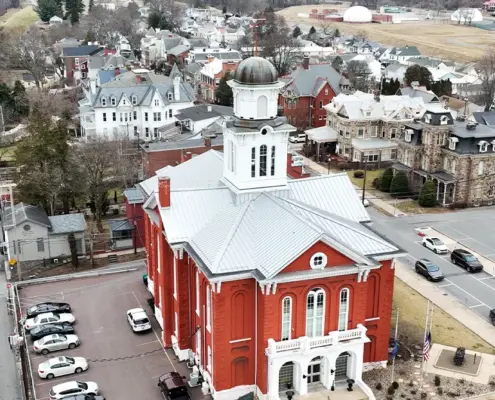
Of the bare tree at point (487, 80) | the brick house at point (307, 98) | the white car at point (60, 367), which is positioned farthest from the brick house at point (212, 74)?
the white car at point (60, 367)

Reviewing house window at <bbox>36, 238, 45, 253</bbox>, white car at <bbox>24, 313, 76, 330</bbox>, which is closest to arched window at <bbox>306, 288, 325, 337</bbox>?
white car at <bbox>24, 313, 76, 330</bbox>

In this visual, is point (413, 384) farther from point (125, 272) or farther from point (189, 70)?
point (189, 70)

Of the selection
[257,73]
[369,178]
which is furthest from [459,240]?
[257,73]

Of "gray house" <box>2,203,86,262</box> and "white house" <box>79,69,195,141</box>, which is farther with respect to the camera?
"white house" <box>79,69,195,141</box>

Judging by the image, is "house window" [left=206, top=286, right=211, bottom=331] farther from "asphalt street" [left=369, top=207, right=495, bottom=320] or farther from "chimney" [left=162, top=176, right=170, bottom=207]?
"asphalt street" [left=369, top=207, right=495, bottom=320]

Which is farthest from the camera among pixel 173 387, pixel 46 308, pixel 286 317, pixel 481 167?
pixel 481 167

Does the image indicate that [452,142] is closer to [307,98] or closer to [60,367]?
[307,98]

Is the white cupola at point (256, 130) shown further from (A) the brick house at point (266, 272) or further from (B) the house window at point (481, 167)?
(B) the house window at point (481, 167)

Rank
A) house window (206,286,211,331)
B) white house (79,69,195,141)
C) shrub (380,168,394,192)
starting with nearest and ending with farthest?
house window (206,286,211,331) < shrub (380,168,394,192) < white house (79,69,195,141)
